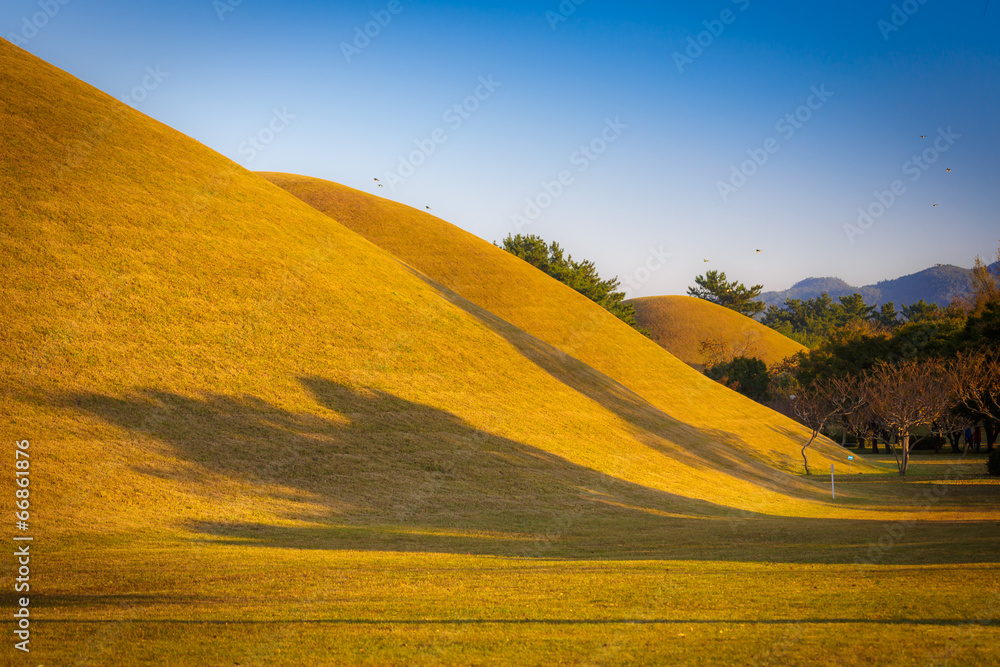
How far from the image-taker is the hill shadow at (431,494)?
1461cm

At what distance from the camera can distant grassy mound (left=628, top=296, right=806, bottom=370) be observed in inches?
4139

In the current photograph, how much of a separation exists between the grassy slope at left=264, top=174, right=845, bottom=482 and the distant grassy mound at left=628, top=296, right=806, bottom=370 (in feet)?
143

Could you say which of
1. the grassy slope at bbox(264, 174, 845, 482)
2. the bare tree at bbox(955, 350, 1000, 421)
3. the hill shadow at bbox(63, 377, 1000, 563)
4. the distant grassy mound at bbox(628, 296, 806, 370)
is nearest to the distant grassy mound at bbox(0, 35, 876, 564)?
the hill shadow at bbox(63, 377, 1000, 563)

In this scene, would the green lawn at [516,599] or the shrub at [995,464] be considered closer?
the green lawn at [516,599]

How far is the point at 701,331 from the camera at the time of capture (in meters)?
111

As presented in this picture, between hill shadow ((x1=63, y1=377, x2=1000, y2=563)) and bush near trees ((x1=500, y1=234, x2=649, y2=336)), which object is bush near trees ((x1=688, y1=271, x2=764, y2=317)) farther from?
hill shadow ((x1=63, y1=377, x2=1000, y2=563))

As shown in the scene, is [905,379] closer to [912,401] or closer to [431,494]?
[912,401]

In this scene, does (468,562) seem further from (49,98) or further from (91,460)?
(49,98)

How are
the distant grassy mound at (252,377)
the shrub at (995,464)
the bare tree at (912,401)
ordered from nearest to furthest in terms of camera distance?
the distant grassy mound at (252,377) → the shrub at (995,464) → the bare tree at (912,401)

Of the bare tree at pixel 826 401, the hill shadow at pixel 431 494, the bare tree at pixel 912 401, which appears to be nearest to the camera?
the hill shadow at pixel 431 494

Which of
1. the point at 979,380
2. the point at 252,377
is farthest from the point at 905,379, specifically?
the point at 252,377

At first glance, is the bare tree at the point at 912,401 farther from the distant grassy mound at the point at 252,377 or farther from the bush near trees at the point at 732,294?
the bush near trees at the point at 732,294

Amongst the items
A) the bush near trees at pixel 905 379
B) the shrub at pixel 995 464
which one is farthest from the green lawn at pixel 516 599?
the bush near trees at pixel 905 379

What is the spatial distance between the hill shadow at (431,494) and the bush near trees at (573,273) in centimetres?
6121
